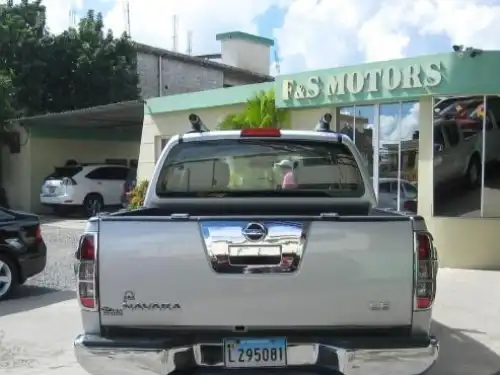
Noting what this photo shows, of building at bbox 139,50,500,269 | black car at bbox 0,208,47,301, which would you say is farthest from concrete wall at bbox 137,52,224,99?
black car at bbox 0,208,47,301

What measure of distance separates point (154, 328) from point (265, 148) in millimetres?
2161

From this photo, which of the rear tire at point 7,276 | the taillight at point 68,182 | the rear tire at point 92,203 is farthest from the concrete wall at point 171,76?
the rear tire at point 7,276

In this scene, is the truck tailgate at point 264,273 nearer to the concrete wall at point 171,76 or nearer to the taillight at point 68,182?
the taillight at point 68,182

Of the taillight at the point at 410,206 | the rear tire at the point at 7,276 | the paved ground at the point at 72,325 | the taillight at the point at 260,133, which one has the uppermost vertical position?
the taillight at the point at 260,133

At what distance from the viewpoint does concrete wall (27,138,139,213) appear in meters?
21.0

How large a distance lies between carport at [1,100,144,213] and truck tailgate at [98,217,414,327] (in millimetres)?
15970

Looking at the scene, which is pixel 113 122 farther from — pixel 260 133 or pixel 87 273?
pixel 87 273

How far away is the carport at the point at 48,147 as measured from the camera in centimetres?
2055

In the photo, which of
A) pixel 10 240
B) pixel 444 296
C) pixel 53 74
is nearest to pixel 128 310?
pixel 10 240

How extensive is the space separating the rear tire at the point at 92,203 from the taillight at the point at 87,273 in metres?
16.3

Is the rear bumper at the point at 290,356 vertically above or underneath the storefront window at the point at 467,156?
underneath

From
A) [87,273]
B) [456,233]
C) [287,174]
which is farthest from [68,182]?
[87,273]

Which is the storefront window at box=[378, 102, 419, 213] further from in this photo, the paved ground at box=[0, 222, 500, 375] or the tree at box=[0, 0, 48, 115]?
the tree at box=[0, 0, 48, 115]

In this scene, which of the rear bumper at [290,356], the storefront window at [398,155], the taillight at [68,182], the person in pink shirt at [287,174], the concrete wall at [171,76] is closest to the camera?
the rear bumper at [290,356]
